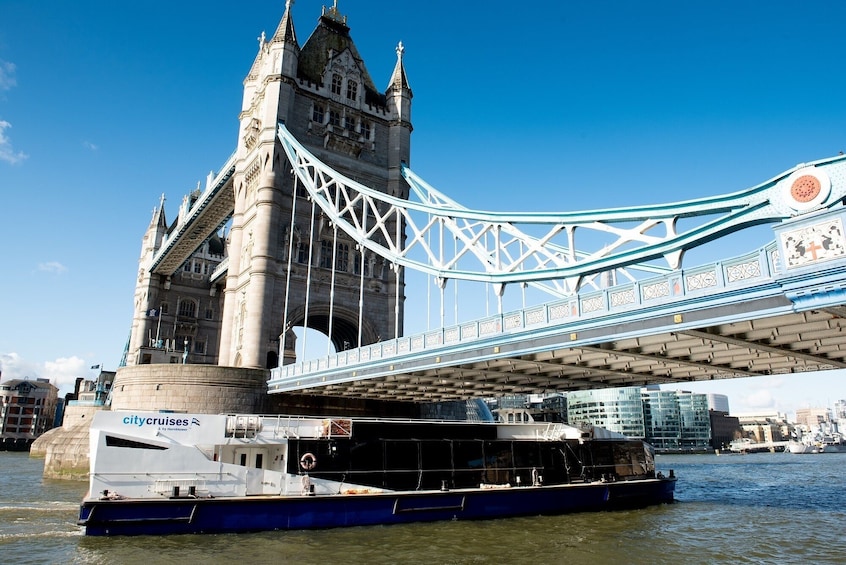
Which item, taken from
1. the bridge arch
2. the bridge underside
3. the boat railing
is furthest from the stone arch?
the boat railing

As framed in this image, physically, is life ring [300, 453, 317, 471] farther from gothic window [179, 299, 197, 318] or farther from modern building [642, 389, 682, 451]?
modern building [642, 389, 682, 451]

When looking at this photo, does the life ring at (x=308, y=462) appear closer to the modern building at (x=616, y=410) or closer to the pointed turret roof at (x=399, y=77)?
the pointed turret roof at (x=399, y=77)

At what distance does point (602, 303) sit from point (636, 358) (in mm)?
4505

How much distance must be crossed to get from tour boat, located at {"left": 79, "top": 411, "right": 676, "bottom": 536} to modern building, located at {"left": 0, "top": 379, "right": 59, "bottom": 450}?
3944 inches

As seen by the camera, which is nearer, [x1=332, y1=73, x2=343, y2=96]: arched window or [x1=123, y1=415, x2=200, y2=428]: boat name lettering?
[x1=123, y1=415, x2=200, y2=428]: boat name lettering

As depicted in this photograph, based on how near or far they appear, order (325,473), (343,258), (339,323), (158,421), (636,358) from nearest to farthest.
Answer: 1. (158,421)
2. (636,358)
3. (325,473)
4. (343,258)
5. (339,323)

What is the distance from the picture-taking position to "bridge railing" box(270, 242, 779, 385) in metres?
14.5

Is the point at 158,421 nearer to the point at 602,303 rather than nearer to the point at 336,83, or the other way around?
the point at 602,303

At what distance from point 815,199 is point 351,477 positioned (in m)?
16.4

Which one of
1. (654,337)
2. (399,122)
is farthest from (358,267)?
(654,337)

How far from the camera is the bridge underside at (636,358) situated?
647 inches

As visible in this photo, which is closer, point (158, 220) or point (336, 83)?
point (336, 83)

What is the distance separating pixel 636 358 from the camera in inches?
848

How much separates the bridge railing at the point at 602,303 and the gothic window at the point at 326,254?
55.3 ft
